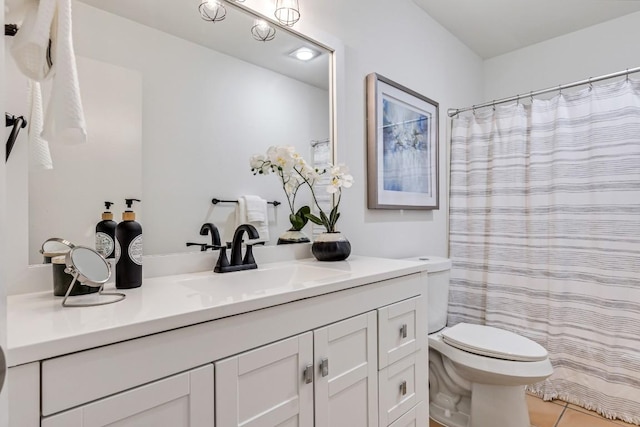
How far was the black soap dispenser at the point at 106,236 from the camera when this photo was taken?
38.3 inches

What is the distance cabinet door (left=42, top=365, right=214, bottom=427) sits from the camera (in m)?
0.57

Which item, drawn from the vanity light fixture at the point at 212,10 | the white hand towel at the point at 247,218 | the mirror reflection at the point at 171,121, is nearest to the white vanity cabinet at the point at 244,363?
the mirror reflection at the point at 171,121

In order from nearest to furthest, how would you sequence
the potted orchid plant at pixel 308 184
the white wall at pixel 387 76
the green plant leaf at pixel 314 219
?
the potted orchid plant at pixel 308 184 < the green plant leaf at pixel 314 219 < the white wall at pixel 387 76

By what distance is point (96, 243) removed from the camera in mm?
978

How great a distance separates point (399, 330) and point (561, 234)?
4.70 ft

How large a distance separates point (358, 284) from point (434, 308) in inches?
39.2

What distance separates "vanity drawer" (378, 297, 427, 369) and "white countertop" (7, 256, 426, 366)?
0.42 feet

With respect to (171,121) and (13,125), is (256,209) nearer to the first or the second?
(171,121)

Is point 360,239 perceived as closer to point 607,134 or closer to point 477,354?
point 477,354

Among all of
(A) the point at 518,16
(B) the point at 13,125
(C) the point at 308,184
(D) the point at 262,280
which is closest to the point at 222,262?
(D) the point at 262,280

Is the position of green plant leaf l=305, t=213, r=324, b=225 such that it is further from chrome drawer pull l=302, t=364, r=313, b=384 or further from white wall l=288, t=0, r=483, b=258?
chrome drawer pull l=302, t=364, r=313, b=384

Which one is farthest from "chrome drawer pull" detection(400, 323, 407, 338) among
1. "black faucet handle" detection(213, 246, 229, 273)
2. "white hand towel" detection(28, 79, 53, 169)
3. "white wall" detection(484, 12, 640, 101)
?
"white wall" detection(484, 12, 640, 101)

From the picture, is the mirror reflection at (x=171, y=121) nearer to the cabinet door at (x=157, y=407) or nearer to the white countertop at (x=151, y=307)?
the white countertop at (x=151, y=307)

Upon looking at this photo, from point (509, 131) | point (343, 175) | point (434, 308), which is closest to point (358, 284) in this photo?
point (343, 175)
